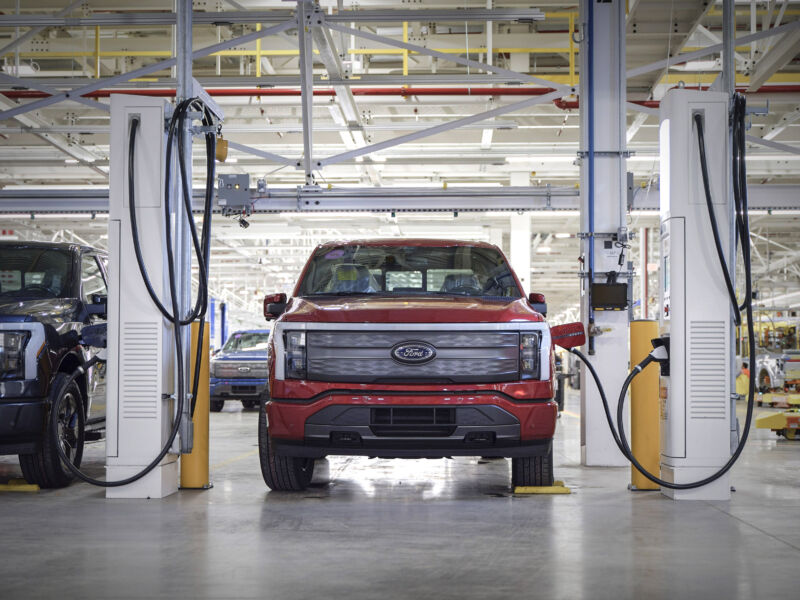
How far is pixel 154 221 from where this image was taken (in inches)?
247

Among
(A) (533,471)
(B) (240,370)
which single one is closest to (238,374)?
(B) (240,370)

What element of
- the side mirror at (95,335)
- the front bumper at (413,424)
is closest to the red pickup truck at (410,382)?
the front bumper at (413,424)

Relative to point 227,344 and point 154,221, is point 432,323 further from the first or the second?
point 227,344

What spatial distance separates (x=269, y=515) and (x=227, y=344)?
13.2 m

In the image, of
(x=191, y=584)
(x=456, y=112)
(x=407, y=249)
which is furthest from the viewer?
(x=456, y=112)

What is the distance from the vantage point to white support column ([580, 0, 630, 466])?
841 cm

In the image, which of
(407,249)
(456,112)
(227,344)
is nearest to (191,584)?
(407,249)

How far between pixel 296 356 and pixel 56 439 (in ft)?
6.03

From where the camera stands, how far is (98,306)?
7.07m

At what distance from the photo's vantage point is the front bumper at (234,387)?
1698cm

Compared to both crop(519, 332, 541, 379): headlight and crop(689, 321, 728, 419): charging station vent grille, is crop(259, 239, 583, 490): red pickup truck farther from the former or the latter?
crop(689, 321, 728, 419): charging station vent grille

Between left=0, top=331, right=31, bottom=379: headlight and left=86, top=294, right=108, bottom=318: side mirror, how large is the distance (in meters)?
0.73

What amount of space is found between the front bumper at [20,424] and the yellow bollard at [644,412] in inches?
165

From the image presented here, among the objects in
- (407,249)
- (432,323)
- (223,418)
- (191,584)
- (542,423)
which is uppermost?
(407,249)
